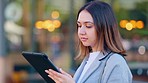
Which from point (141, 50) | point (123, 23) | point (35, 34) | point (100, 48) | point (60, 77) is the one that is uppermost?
point (100, 48)

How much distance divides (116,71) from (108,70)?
0.05 meters

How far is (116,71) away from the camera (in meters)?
2.68

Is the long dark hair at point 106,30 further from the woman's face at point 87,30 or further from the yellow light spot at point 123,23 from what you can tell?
the yellow light spot at point 123,23

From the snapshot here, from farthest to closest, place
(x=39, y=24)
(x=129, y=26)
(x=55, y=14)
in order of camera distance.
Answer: (x=39, y=24), (x=55, y=14), (x=129, y=26)

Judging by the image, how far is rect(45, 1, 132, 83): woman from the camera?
2703mm

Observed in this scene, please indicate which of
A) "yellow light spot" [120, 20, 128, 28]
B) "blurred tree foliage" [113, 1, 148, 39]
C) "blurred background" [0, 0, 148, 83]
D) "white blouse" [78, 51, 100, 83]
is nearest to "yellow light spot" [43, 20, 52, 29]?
"blurred background" [0, 0, 148, 83]

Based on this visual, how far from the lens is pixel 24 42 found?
30.4ft

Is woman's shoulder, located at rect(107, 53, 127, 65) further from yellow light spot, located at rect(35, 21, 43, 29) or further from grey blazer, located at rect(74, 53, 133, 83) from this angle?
yellow light spot, located at rect(35, 21, 43, 29)

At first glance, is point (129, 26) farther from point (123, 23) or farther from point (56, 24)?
point (56, 24)

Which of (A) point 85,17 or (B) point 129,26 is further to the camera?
(B) point 129,26

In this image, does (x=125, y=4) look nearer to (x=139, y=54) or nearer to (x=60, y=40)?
(x=139, y=54)

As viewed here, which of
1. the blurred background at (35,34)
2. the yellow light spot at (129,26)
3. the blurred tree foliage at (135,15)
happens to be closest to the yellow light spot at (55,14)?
the blurred background at (35,34)

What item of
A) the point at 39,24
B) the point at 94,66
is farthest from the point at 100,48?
the point at 39,24

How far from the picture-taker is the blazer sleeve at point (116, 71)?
267 cm
